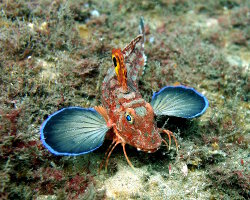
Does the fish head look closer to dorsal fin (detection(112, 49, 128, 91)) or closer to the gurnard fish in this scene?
the gurnard fish

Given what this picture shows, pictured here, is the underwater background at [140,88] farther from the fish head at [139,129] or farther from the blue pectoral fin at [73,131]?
the fish head at [139,129]

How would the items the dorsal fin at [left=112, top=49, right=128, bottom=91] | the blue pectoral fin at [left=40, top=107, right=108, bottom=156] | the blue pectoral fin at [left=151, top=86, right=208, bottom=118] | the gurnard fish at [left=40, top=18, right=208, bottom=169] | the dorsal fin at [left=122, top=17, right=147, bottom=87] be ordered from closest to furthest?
the blue pectoral fin at [left=40, top=107, right=108, bottom=156]
the gurnard fish at [left=40, top=18, right=208, bottom=169]
the dorsal fin at [left=112, top=49, right=128, bottom=91]
the blue pectoral fin at [left=151, top=86, right=208, bottom=118]
the dorsal fin at [left=122, top=17, right=147, bottom=87]

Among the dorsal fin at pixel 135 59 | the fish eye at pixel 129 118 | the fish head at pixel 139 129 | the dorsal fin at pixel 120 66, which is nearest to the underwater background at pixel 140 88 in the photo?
the dorsal fin at pixel 135 59

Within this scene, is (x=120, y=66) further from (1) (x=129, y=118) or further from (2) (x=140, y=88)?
(2) (x=140, y=88)

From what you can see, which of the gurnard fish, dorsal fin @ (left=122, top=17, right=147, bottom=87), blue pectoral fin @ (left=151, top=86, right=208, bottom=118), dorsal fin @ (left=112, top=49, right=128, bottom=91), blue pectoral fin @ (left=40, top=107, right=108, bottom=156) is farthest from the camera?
dorsal fin @ (left=122, top=17, right=147, bottom=87)

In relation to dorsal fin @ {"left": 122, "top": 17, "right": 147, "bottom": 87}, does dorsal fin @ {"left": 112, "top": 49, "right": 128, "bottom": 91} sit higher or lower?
higher

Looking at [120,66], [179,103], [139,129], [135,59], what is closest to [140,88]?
[135,59]

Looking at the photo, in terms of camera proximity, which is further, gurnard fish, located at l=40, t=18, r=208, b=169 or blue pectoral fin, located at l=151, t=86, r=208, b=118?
blue pectoral fin, located at l=151, t=86, r=208, b=118

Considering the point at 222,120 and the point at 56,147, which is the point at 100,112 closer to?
the point at 56,147

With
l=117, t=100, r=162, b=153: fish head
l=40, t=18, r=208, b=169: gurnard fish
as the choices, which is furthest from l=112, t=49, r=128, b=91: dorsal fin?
l=117, t=100, r=162, b=153: fish head
